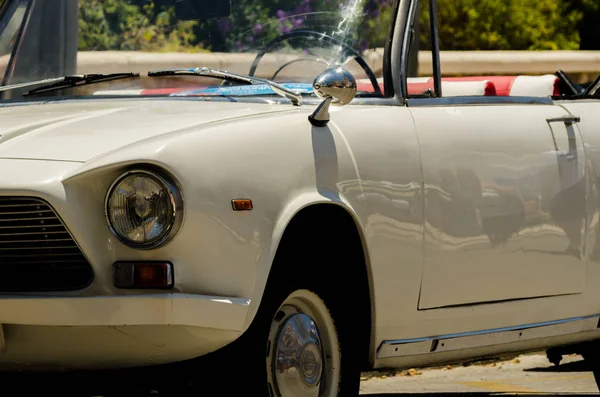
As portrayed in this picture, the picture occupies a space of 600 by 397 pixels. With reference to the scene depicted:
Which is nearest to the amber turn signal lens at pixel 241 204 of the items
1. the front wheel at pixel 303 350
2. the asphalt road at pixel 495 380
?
the front wheel at pixel 303 350

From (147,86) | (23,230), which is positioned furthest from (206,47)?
(23,230)

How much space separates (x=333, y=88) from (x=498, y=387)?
355 cm

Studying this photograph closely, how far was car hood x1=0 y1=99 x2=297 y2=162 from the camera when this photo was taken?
4.80 metres

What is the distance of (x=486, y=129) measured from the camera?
20.1 ft

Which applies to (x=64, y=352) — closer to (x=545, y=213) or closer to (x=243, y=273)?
(x=243, y=273)

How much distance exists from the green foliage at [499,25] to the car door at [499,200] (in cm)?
3062

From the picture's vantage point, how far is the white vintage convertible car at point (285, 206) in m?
4.66

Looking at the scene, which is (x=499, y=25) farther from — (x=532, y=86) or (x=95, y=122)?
(x=95, y=122)

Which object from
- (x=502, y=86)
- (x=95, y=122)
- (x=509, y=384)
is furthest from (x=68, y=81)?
(x=509, y=384)

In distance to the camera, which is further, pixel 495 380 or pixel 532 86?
pixel 495 380

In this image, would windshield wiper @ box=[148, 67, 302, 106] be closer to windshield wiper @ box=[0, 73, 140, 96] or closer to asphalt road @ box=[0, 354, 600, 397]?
windshield wiper @ box=[0, 73, 140, 96]

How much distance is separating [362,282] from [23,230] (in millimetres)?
1369

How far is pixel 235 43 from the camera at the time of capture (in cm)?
622

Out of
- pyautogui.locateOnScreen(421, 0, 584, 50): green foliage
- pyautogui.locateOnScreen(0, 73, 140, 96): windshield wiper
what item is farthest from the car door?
pyautogui.locateOnScreen(421, 0, 584, 50): green foliage
